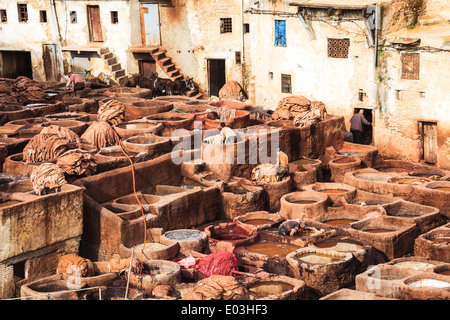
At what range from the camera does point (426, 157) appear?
2502 cm

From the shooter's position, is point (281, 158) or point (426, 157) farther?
point (426, 157)

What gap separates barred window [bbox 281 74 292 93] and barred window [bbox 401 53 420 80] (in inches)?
213

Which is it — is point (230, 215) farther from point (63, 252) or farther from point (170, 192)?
point (63, 252)


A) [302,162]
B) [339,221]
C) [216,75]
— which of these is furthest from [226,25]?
[339,221]

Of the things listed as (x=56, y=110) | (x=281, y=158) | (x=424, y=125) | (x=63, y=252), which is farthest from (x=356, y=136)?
(x=63, y=252)

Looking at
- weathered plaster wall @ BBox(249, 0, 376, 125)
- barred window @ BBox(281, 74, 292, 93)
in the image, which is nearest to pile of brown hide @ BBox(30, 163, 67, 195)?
weathered plaster wall @ BBox(249, 0, 376, 125)

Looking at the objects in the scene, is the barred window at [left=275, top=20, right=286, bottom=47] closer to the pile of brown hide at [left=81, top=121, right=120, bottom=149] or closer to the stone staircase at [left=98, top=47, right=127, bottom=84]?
the pile of brown hide at [left=81, top=121, right=120, bottom=149]

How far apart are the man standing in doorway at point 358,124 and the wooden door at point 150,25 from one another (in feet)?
40.9

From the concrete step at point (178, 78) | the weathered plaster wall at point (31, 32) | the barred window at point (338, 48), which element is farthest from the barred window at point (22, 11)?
the barred window at point (338, 48)

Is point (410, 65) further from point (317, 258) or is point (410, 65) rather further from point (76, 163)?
point (76, 163)

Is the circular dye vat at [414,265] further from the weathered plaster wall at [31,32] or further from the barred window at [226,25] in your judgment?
the weathered plaster wall at [31,32]

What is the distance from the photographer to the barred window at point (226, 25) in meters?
33.0

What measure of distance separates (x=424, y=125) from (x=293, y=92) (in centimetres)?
579

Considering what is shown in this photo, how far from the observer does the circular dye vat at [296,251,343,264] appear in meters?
17.0
